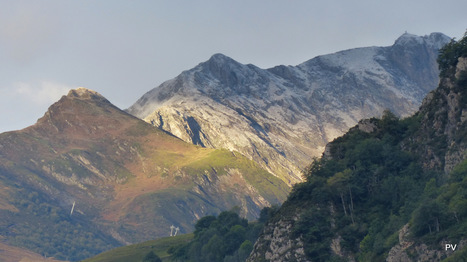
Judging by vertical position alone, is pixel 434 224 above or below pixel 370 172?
below

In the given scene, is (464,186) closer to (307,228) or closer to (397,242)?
(397,242)

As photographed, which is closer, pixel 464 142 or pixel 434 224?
pixel 434 224

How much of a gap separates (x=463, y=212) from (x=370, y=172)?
5917 centimetres

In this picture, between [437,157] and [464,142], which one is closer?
[464,142]

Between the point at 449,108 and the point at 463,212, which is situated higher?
the point at 449,108

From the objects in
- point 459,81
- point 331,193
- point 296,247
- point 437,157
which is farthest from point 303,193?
point 459,81

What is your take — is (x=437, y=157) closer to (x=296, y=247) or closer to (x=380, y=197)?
(x=380, y=197)

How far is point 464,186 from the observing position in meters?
150

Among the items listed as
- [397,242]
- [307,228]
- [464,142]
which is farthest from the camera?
[307,228]

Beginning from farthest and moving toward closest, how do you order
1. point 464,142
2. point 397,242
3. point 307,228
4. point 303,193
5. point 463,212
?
point 303,193 < point 307,228 < point 464,142 < point 397,242 < point 463,212

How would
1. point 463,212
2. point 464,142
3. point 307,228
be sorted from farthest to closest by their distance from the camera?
point 307,228 < point 464,142 < point 463,212

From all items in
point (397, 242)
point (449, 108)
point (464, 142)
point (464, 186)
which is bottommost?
point (397, 242)

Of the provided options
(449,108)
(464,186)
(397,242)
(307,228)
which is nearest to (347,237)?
(307,228)

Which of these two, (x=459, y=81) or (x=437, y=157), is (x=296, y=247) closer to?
(x=437, y=157)
